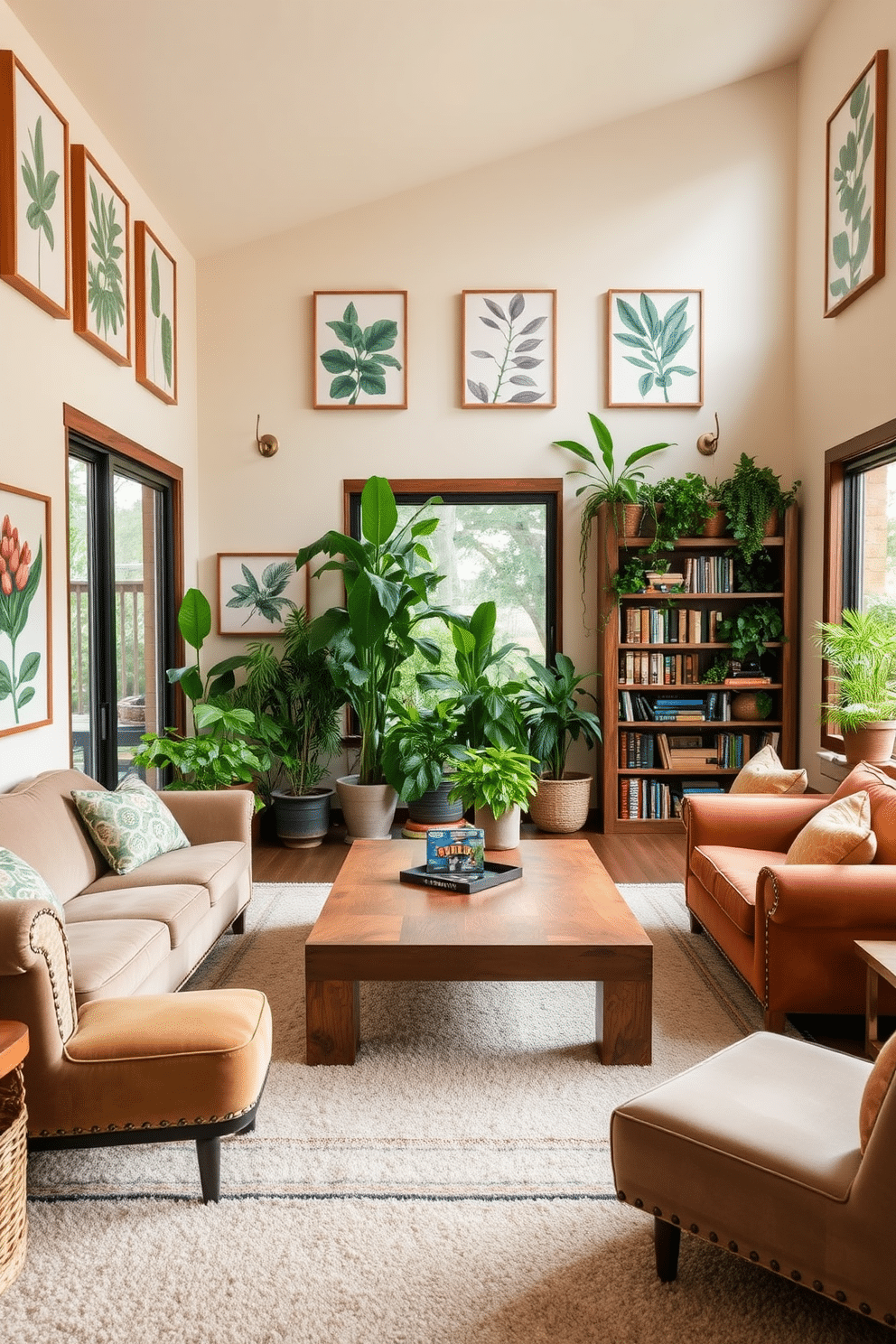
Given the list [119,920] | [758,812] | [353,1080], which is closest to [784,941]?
[758,812]

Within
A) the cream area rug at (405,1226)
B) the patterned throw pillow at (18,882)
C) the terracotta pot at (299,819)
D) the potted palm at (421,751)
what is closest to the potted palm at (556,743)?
the potted palm at (421,751)

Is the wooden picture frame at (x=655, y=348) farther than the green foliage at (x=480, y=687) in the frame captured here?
Yes

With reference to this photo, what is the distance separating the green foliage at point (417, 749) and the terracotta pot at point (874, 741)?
1.97 m

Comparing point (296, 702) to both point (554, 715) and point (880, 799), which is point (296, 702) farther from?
point (880, 799)

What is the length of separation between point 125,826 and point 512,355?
12.8 feet

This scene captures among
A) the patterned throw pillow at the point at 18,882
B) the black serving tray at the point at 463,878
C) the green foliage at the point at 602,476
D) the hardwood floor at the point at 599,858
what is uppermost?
the green foliage at the point at 602,476

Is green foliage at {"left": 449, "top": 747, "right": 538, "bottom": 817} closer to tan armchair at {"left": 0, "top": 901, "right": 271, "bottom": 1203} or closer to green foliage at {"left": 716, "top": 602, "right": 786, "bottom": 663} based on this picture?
tan armchair at {"left": 0, "top": 901, "right": 271, "bottom": 1203}

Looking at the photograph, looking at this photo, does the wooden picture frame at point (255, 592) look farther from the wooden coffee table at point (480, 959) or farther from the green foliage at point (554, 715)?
the wooden coffee table at point (480, 959)

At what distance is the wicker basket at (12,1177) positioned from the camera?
6.40 feet

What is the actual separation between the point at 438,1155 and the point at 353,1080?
47cm

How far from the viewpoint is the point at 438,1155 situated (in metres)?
2.45

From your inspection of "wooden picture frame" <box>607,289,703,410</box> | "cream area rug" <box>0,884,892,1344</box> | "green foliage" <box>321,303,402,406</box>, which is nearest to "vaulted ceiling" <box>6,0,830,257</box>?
"green foliage" <box>321,303,402,406</box>

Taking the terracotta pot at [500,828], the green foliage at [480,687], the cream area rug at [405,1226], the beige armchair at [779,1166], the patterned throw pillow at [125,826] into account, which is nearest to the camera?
the beige armchair at [779,1166]

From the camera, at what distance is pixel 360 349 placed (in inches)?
243
